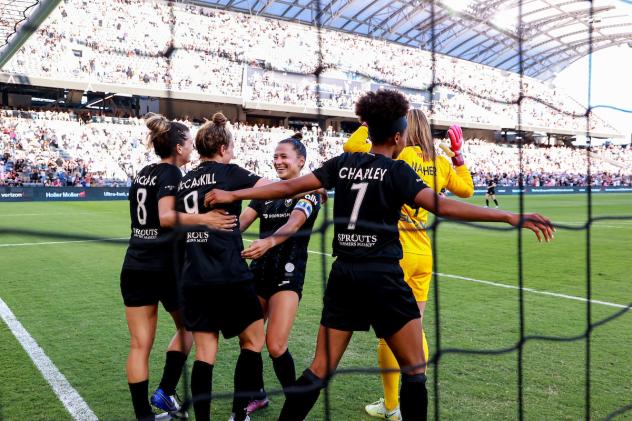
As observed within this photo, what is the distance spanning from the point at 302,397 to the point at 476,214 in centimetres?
108

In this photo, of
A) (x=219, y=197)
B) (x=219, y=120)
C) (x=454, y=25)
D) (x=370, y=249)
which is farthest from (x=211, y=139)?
(x=454, y=25)

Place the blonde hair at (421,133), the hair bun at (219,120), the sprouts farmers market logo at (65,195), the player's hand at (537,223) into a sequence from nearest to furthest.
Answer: the player's hand at (537,223)
the hair bun at (219,120)
the blonde hair at (421,133)
the sprouts farmers market logo at (65,195)

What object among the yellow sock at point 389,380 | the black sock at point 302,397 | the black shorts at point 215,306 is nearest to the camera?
the black sock at point 302,397

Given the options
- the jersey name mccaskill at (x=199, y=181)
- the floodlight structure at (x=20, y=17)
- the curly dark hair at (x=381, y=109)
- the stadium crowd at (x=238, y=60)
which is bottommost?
the jersey name mccaskill at (x=199, y=181)

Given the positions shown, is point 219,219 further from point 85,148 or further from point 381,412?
point 85,148

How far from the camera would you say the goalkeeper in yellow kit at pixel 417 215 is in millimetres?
2988

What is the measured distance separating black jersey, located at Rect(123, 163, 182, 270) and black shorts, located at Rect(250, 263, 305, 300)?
543 millimetres

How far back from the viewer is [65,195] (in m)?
21.6

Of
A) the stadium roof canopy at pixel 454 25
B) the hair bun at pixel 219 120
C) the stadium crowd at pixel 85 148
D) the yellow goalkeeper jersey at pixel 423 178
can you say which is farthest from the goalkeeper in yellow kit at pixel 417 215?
the stadium roof canopy at pixel 454 25

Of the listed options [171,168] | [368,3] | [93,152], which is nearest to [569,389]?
[171,168]

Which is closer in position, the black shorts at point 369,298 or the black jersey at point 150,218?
the black shorts at point 369,298

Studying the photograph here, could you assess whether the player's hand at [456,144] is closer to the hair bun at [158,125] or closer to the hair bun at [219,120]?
the hair bun at [219,120]

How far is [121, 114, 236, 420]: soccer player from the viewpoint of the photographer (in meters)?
2.80

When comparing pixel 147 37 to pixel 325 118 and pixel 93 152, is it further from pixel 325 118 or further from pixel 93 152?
pixel 325 118
